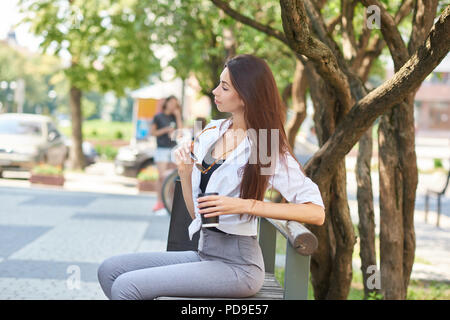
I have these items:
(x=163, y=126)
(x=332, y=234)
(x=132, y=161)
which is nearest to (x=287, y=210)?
(x=332, y=234)

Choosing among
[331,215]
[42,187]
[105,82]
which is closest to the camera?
[331,215]

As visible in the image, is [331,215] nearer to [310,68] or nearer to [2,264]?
[310,68]

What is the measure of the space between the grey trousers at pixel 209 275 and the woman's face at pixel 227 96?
0.53 meters

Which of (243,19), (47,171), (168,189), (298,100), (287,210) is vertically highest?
(243,19)

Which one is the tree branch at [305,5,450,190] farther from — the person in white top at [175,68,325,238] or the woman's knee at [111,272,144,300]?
the woman's knee at [111,272,144,300]

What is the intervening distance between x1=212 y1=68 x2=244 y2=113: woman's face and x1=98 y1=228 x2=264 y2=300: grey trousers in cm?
53

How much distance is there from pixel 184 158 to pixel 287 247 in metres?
0.59

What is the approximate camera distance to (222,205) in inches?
102

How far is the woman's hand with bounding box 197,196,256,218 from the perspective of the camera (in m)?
2.59

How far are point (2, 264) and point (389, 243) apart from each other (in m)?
3.69

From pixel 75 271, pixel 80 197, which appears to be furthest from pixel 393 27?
pixel 80 197

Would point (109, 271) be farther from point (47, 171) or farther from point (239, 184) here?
point (47, 171)

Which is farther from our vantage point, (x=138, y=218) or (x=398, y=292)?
(x=138, y=218)
